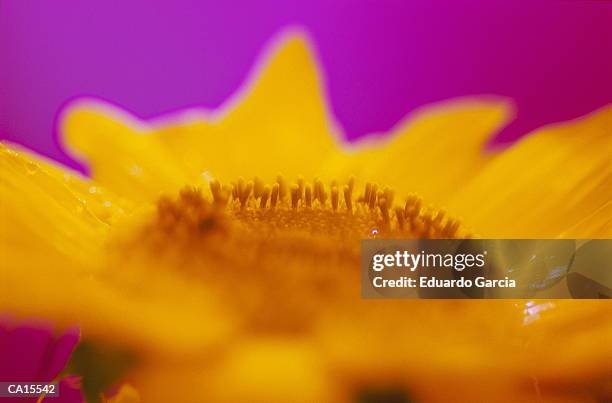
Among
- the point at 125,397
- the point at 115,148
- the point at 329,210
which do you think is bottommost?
the point at 125,397

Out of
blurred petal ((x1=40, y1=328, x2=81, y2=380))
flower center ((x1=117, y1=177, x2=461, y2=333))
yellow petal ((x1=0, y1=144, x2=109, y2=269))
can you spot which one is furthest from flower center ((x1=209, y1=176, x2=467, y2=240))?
blurred petal ((x1=40, y1=328, x2=81, y2=380))

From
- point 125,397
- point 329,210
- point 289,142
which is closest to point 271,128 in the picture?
point 289,142

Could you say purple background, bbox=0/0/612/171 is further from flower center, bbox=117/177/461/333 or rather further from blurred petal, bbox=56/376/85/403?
blurred petal, bbox=56/376/85/403

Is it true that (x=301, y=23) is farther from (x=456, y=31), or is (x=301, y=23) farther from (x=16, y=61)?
(x=16, y=61)

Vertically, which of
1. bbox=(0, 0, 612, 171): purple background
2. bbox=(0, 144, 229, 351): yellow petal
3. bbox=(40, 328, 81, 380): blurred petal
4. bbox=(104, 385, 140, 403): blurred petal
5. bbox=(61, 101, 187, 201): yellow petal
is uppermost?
bbox=(0, 0, 612, 171): purple background

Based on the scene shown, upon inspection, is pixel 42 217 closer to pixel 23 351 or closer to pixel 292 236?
pixel 23 351

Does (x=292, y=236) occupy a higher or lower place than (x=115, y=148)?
lower
